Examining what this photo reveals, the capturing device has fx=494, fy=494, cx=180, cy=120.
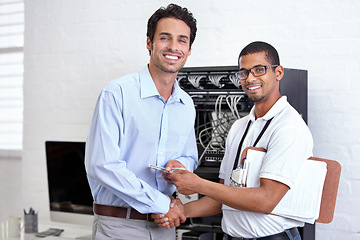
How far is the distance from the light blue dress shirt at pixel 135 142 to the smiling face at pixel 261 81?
12.2 inches

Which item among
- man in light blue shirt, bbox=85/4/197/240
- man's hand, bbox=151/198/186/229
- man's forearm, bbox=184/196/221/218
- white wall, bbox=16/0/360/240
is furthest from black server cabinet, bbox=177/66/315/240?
man in light blue shirt, bbox=85/4/197/240

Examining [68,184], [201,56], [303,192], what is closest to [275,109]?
[303,192]

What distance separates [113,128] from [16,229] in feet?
5.82

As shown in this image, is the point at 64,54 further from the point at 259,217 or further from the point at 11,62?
the point at 259,217

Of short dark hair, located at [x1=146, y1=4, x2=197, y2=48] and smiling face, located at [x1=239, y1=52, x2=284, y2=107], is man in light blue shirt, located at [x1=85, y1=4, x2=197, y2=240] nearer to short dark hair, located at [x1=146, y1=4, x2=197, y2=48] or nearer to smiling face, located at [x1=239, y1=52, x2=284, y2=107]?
short dark hair, located at [x1=146, y1=4, x2=197, y2=48]

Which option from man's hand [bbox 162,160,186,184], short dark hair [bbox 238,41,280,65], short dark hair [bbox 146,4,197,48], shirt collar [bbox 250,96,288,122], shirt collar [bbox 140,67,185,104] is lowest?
man's hand [bbox 162,160,186,184]

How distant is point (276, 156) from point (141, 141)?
0.54 m

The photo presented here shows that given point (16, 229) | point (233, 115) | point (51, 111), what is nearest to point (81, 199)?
point (16, 229)

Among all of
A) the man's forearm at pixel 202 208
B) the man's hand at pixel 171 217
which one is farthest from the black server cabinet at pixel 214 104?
the man's hand at pixel 171 217

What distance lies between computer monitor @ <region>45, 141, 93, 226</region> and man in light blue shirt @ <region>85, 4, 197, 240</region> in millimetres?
1187

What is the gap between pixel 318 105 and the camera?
297 cm

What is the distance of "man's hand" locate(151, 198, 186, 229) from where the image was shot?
2.01 meters

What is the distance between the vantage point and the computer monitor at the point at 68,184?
126 inches

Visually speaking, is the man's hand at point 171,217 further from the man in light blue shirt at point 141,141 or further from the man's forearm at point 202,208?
the man's forearm at point 202,208
